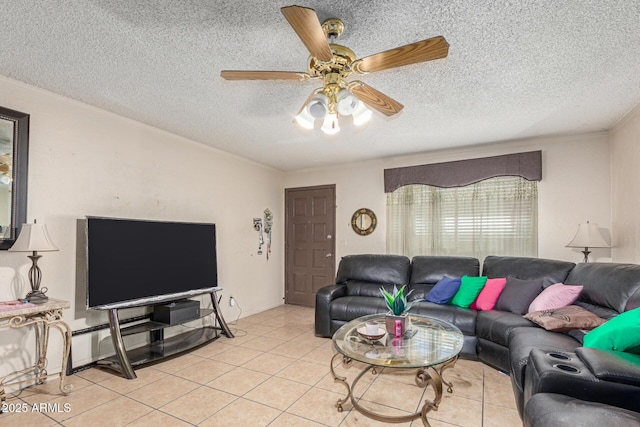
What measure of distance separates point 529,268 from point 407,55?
288cm

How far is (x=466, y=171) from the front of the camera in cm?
435

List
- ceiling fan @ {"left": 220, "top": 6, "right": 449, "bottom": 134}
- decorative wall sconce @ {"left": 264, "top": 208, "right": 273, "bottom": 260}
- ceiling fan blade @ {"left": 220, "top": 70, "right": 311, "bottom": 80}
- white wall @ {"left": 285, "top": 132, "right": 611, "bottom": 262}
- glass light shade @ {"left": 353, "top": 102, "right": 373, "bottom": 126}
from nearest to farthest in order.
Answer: ceiling fan @ {"left": 220, "top": 6, "right": 449, "bottom": 134} → ceiling fan blade @ {"left": 220, "top": 70, "right": 311, "bottom": 80} → glass light shade @ {"left": 353, "top": 102, "right": 373, "bottom": 126} → white wall @ {"left": 285, "top": 132, "right": 611, "bottom": 262} → decorative wall sconce @ {"left": 264, "top": 208, "right": 273, "bottom": 260}

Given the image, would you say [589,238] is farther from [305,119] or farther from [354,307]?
[305,119]

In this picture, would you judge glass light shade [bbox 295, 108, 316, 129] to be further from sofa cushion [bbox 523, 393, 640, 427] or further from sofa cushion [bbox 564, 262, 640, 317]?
sofa cushion [bbox 564, 262, 640, 317]

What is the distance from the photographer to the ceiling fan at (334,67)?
1.48m

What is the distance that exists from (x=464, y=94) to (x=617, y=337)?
2024 millimetres

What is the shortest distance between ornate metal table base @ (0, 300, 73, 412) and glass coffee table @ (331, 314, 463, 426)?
208cm

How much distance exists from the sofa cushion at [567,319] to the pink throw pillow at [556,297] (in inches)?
3.5

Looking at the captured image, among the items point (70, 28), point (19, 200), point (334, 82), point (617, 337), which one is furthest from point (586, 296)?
point (19, 200)

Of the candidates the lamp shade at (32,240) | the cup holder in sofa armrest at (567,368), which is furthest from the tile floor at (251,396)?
the lamp shade at (32,240)

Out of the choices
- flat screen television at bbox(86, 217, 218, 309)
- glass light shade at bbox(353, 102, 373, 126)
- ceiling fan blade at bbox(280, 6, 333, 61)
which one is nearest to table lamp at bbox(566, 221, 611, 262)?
glass light shade at bbox(353, 102, 373, 126)

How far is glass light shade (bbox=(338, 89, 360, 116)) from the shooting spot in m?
2.10

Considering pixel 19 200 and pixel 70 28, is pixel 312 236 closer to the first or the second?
pixel 19 200

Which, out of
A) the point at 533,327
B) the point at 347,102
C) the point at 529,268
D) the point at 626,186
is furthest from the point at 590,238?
the point at 347,102
